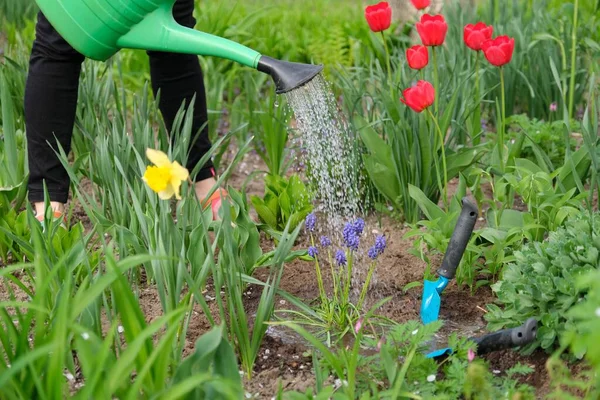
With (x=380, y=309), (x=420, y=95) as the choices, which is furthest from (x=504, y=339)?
(x=420, y=95)

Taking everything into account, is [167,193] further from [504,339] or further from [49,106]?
[49,106]

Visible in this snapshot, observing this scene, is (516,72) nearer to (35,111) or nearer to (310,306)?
(310,306)

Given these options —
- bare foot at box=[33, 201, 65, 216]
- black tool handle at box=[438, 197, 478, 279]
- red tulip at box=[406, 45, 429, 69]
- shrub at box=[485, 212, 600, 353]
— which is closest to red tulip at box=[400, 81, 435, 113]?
red tulip at box=[406, 45, 429, 69]

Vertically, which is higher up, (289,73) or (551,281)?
(289,73)

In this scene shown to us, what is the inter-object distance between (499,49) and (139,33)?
90 centimetres

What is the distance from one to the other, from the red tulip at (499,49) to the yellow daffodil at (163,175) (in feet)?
3.53

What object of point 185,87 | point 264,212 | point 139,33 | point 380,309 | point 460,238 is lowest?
point 380,309

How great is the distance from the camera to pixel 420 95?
2.21m

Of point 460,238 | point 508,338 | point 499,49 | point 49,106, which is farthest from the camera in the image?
point 49,106

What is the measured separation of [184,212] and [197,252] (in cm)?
13

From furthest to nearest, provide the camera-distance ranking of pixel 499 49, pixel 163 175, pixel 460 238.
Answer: pixel 499 49 → pixel 460 238 → pixel 163 175

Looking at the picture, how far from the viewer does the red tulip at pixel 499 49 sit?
2.33 metres

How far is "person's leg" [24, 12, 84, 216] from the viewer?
2.38 m

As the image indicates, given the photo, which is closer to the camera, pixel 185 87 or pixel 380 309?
pixel 380 309
